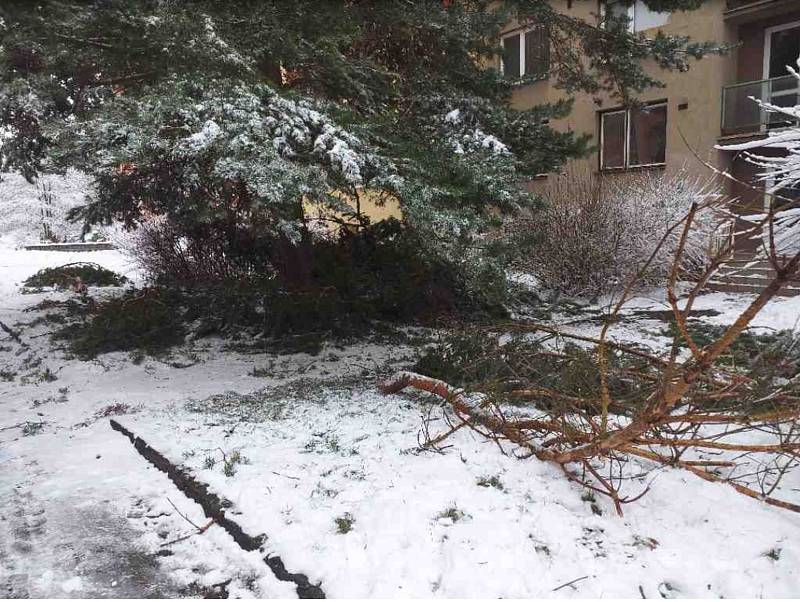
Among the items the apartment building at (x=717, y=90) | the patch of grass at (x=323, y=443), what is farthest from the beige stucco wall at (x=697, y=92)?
the patch of grass at (x=323, y=443)

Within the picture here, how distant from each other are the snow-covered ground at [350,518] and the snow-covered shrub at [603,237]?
5867 mm

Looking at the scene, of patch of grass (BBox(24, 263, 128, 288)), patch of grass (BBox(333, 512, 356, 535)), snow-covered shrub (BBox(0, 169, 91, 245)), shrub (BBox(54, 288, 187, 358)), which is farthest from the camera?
snow-covered shrub (BBox(0, 169, 91, 245))

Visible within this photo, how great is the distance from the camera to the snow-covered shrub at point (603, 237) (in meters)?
9.35

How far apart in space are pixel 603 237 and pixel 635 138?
569 centimetres

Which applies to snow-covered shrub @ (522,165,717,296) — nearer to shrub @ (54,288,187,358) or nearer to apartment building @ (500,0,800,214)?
apartment building @ (500,0,800,214)

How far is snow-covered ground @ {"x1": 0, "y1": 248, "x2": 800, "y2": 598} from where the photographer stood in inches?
95.6

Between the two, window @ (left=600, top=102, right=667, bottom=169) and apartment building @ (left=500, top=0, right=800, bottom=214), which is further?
window @ (left=600, top=102, right=667, bottom=169)

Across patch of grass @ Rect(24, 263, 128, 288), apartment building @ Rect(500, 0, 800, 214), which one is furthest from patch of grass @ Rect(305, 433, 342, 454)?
apartment building @ Rect(500, 0, 800, 214)

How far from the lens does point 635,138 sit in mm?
13656

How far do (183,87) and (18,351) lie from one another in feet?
15.4

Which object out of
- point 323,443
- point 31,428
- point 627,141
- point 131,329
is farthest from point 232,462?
point 627,141

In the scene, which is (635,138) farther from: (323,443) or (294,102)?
(323,443)

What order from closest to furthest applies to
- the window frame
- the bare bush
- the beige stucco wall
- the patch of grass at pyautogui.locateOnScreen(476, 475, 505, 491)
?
the patch of grass at pyautogui.locateOnScreen(476, 475, 505, 491)
the bare bush
the beige stucco wall
the window frame

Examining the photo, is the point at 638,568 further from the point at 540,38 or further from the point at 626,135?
the point at 626,135
